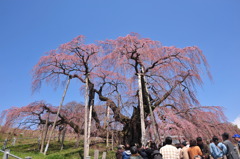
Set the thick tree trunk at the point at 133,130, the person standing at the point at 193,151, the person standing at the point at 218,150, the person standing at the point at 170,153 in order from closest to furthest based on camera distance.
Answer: the person standing at the point at 170,153 → the person standing at the point at 193,151 → the person standing at the point at 218,150 → the thick tree trunk at the point at 133,130

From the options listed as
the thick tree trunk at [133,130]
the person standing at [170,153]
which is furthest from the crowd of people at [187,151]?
the thick tree trunk at [133,130]

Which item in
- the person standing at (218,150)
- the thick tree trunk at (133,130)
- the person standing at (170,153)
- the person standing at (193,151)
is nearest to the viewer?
the person standing at (170,153)

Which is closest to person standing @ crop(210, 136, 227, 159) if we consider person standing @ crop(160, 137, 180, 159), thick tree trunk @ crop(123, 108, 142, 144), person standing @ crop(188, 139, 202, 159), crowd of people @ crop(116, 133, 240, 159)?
crowd of people @ crop(116, 133, 240, 159)

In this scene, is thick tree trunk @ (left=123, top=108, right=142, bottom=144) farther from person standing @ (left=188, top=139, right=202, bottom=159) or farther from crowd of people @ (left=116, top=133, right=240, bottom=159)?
person standing @ (left=188, top=139, right=202, bottom=159)

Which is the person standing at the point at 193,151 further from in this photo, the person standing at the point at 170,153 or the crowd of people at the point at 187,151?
the person standing at the point at 170,153

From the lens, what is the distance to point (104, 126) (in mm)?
10969

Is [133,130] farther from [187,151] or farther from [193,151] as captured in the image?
[193,151]

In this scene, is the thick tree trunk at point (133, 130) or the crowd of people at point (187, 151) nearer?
the crowd of people at point (187, 151)

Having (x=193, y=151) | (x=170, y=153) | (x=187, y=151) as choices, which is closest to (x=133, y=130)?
(x=187, y=151)

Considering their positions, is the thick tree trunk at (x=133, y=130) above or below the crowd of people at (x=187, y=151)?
above

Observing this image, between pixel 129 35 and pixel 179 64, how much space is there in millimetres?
3413

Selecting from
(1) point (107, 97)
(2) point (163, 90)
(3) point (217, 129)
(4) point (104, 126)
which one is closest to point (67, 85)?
(1) point (107, 97)

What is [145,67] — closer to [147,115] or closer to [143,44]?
[143,44]

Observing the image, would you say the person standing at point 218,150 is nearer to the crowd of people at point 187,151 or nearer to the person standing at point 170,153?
Answer: the crowd of people at point 187,151
